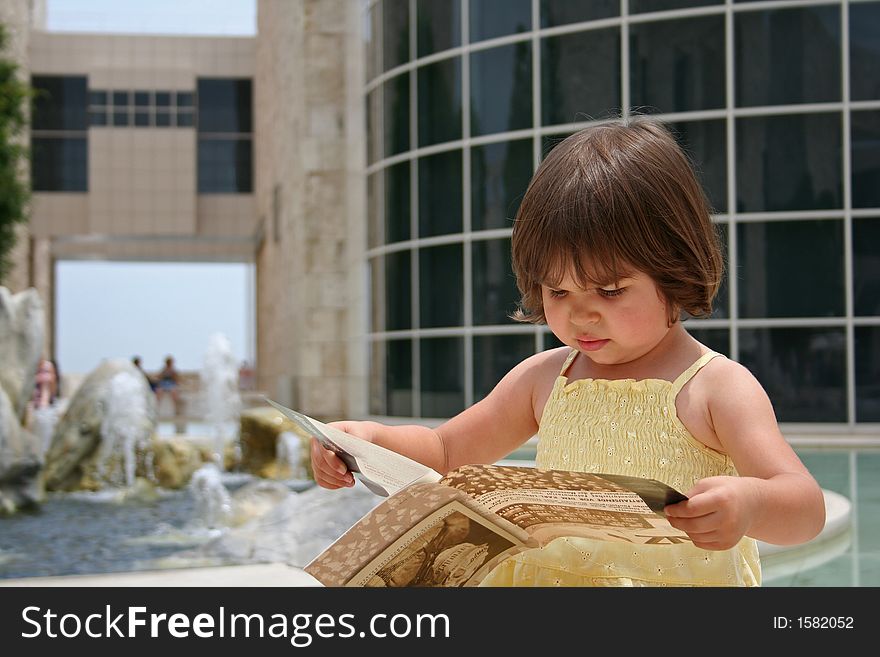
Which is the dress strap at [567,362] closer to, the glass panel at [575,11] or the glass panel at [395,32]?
the glass panel at [575,11]

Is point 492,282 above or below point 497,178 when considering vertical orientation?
below

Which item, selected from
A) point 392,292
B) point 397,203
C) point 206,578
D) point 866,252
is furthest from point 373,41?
point 206,578

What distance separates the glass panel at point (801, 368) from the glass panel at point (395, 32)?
6.60m

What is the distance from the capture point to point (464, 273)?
13.9 meters

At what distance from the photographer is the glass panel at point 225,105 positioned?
36406 mm

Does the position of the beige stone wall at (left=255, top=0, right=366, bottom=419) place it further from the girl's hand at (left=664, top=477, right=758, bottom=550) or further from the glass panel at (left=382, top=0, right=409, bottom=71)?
the girl's hand at (left=664, top=477, right=758, bottom=550)

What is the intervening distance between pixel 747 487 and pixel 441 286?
42.6 ft

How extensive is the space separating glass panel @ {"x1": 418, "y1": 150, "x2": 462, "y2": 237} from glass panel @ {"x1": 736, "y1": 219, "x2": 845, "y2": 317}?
3856mm

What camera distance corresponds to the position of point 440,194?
14.4 m

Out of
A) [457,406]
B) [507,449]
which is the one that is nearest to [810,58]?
[457,406]

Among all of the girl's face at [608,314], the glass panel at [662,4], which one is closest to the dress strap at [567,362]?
the girl's face at [608,314]

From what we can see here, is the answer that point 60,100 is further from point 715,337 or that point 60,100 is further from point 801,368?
point 801,368

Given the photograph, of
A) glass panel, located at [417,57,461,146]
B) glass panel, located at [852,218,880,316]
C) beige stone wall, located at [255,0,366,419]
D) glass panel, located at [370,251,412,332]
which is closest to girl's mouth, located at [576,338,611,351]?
glass panel, located at [852,218,880,316]

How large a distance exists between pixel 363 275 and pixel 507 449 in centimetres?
1529
